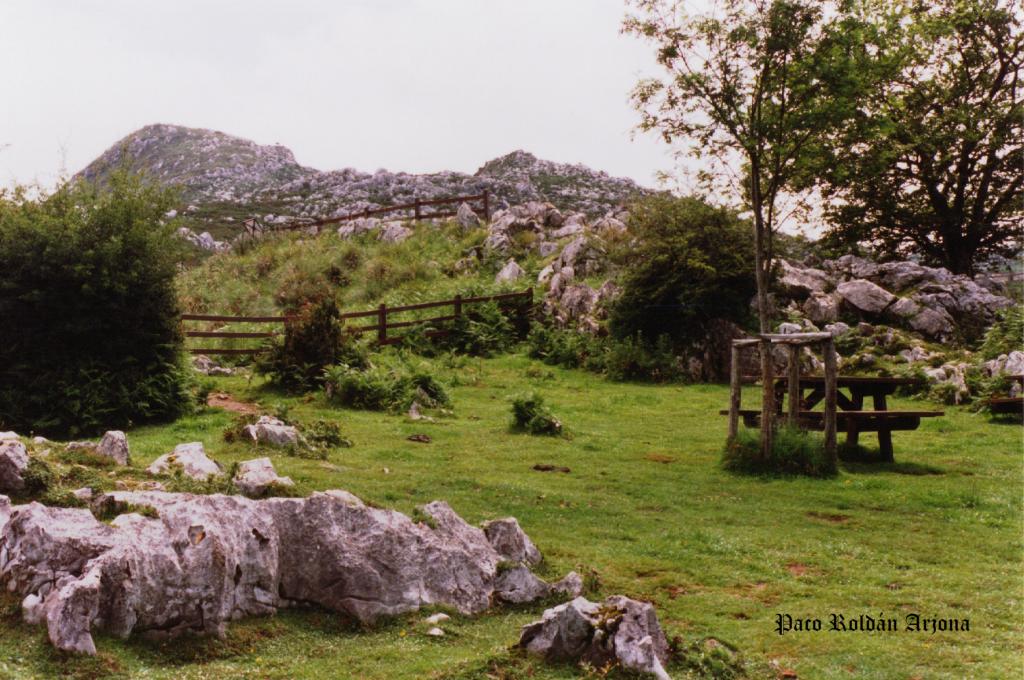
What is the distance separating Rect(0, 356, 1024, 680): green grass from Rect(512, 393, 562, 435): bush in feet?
1.58

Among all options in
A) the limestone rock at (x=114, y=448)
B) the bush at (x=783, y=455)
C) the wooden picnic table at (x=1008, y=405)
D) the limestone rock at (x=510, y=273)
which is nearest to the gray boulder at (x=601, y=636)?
the limestone rock at (x=114, y=448)

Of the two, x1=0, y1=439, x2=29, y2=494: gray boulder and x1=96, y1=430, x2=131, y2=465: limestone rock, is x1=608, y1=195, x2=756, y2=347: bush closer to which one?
x1=96, y1=430, x2=131, y2=465: limestone rock

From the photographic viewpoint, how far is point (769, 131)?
1814 centimetres

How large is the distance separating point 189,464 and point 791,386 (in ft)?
39.5

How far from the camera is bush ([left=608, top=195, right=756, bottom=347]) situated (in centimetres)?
3006

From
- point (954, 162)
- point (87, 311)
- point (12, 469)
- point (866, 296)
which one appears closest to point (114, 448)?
point (12, 469)

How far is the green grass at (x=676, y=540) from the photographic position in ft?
24.5

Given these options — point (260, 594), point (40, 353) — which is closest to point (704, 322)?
point (40, 353)

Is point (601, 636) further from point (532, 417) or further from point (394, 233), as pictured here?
point (394, 233)

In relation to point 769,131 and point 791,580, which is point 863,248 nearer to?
point 769,131

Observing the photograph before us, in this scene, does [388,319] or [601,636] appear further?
[388,319]

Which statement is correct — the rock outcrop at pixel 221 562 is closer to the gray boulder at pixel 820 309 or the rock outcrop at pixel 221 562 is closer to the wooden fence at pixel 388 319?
the wooden fence at pixel 388 319

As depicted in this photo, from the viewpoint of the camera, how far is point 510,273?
134 ft

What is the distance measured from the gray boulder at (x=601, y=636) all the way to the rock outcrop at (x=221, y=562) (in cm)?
178
